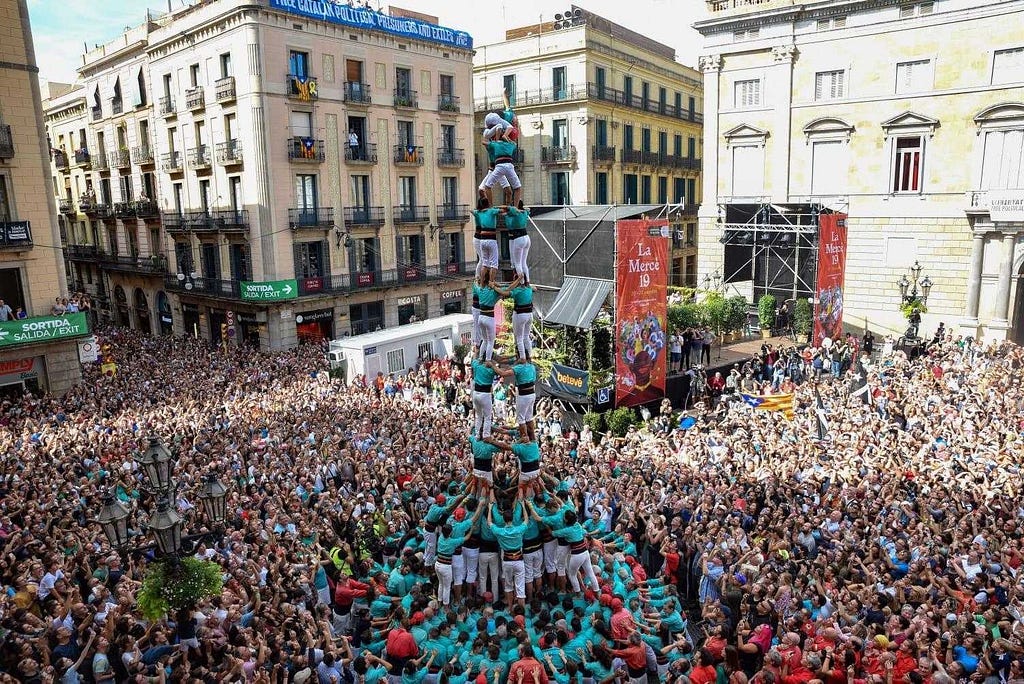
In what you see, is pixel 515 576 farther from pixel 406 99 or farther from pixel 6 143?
pixel 406 99

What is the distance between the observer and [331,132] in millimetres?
32219

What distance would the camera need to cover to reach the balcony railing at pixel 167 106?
111 ft

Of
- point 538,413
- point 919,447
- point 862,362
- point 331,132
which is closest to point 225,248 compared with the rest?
point 331,132

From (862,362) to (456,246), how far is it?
2063 cm

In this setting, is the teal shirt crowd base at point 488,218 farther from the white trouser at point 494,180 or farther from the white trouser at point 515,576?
the white trouser at point 515,576

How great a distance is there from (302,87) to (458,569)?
24.7m

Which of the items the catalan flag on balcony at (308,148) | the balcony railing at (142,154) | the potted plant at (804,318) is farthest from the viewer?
the balcony railing at (142,154)

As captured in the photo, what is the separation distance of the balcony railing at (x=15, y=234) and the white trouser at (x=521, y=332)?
62.5ft

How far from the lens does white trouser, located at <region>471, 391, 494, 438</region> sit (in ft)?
38.6

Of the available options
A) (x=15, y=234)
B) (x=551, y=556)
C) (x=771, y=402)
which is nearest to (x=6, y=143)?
(x=15, y=234)

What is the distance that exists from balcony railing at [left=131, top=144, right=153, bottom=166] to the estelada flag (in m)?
30.1

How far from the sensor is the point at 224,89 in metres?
30.6

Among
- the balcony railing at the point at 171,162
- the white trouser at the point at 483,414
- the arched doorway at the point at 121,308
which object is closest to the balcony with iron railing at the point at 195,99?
the balcony railing at the point at 171,162

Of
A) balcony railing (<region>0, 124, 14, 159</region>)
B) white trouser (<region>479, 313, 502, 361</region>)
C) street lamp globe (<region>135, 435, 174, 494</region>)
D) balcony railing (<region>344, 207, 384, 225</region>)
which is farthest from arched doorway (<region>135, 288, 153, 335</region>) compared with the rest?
street lamp globe (<region>135, 435, 174, 494</region>)
